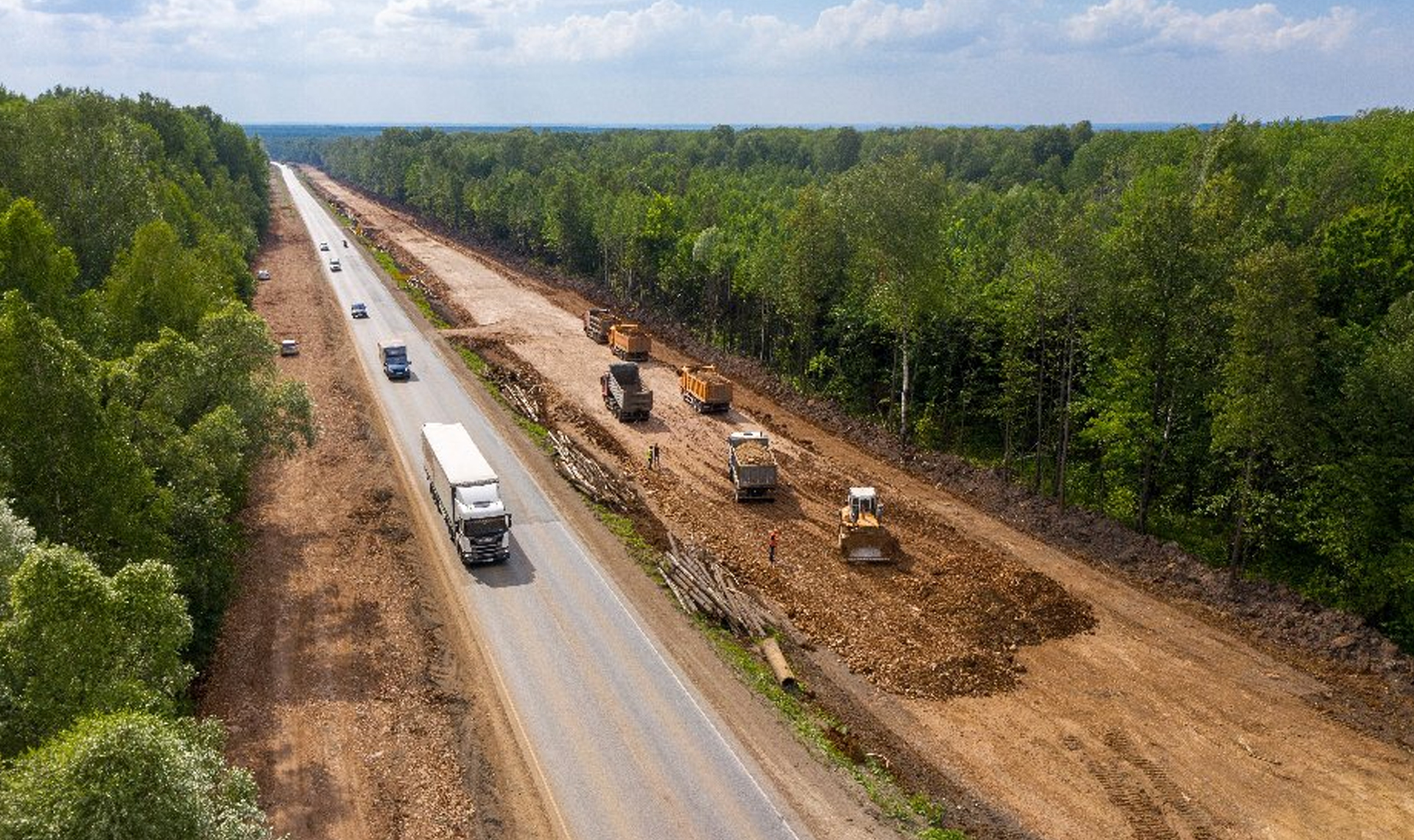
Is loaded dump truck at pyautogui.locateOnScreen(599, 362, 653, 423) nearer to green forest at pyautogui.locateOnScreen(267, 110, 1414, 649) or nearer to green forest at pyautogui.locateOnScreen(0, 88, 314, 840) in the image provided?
green forest at pyautogui.locateOnScreen(267, 110, 1414, 649)

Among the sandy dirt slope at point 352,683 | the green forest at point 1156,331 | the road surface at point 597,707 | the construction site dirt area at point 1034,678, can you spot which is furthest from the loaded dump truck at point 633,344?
the road surface at point 597,707

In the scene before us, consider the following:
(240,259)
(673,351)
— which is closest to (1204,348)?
(673,351)

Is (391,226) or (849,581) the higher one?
(391,226)

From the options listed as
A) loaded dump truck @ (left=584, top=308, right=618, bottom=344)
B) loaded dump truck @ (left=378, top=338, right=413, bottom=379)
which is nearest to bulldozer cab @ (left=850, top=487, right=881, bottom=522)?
loaded dump truck @ (left=378, top=338, right=413, bottom=379)

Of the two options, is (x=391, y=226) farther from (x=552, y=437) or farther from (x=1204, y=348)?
(x=1204, y=348)

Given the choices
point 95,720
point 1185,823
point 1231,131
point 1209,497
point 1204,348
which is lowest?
point 1185,823

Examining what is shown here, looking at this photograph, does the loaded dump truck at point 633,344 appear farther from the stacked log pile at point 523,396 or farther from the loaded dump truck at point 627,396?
the loaded dump truck at point 627,396

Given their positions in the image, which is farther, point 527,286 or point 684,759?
point 527,286

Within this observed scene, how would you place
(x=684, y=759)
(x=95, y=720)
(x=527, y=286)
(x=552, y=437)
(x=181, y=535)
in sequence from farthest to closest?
(x=527, y=286) < (x=552, y=437) < (x=181, y=535) < (x=684, y=759) < (x=95, y=720)
